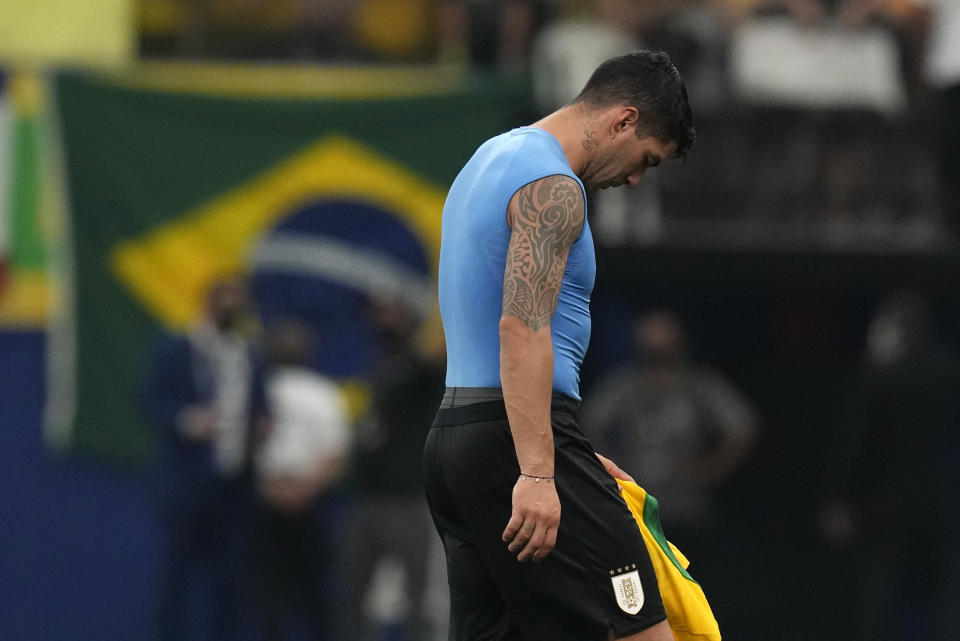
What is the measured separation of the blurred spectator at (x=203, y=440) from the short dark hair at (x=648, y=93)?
556 centimetres

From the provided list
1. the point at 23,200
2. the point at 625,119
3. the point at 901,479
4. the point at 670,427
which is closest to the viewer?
the point at 625,119

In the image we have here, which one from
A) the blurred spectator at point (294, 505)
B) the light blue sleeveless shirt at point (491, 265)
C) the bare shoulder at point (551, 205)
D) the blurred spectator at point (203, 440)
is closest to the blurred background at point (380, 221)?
the blurred spectator at point (294, 505)

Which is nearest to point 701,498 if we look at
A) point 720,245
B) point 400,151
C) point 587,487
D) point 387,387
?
point 720,245

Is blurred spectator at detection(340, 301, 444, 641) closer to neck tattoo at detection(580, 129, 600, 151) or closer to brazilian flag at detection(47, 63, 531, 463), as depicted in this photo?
brazilian flag at detection(47, 63, 531, 463)

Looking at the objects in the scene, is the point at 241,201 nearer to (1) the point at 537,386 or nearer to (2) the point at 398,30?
(2) the point at 398,30

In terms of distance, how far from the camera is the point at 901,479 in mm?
10469

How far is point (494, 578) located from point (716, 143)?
7.64 metres

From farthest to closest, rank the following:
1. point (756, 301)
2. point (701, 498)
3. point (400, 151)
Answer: point (756, 301) < point (400, 151) < point (701, 498)

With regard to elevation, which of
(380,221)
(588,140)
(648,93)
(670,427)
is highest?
(648,93)

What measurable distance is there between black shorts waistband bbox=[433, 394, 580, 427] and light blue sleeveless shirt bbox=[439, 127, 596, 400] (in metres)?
0.03

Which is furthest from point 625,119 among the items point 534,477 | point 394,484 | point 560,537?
point 394,484

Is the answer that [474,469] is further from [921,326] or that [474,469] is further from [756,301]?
[756,301]

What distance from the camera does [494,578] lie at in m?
4.16

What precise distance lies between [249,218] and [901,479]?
4892 millimetres
